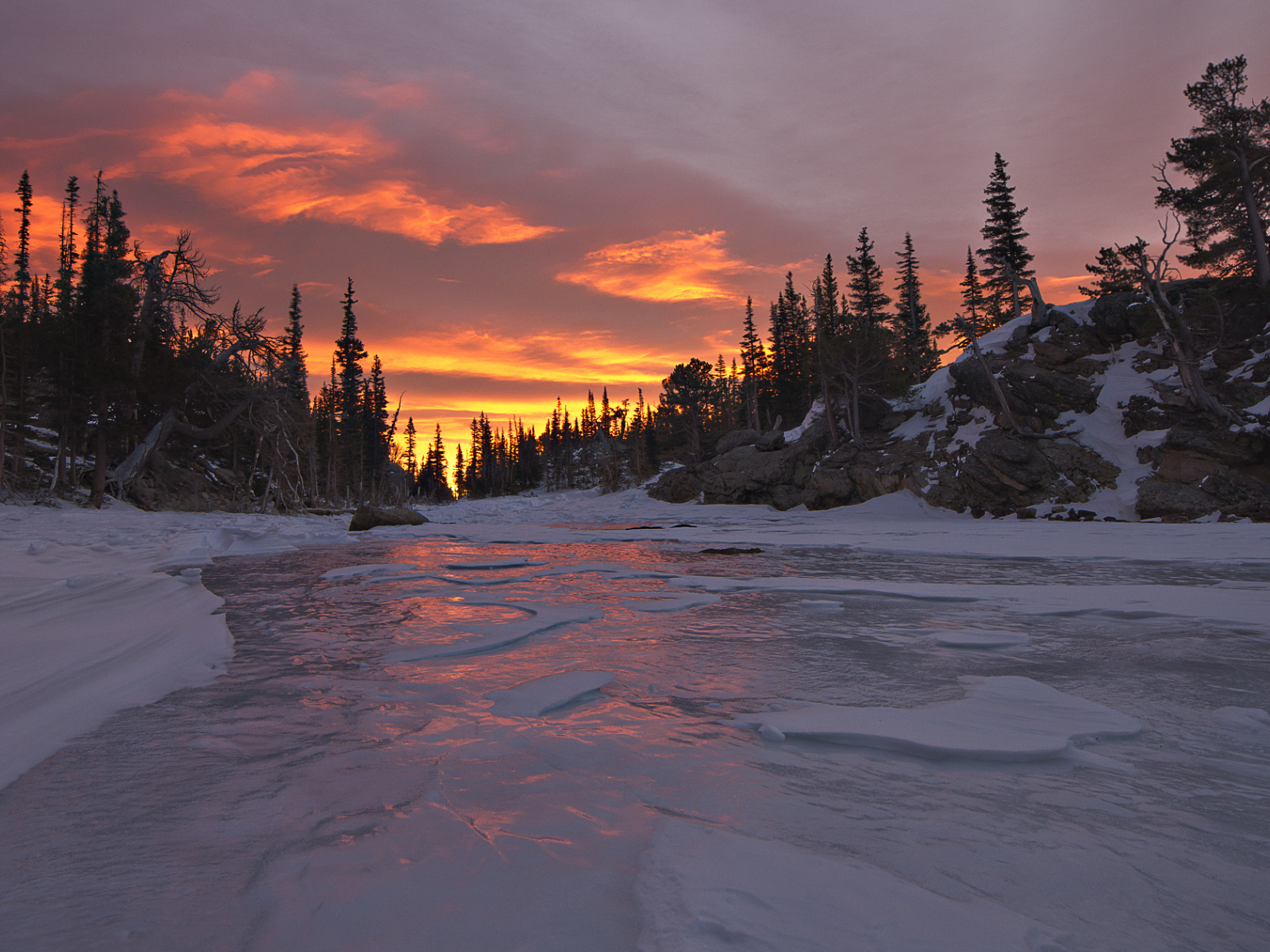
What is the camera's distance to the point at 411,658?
3.68 m

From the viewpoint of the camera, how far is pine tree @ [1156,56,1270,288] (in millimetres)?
22219

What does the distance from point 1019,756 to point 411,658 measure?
10.3 feet

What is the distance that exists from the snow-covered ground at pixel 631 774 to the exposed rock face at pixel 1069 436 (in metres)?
16.0

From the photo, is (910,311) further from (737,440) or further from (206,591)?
Answer: (206,591)

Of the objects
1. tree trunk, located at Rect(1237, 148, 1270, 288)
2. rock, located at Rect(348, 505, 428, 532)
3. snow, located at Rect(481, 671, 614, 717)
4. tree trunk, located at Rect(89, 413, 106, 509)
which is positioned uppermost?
tree trunk, located at Rect(1237, 148, 1270, 288)

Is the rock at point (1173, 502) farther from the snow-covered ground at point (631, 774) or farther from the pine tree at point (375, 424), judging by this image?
the pine tree at point (375, 424)

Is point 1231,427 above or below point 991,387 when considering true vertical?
below

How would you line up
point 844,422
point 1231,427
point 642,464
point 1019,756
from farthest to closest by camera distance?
point 642,464
point 844,422
point 1231,427
point 1019,756

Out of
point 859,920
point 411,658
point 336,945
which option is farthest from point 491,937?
point 411,658

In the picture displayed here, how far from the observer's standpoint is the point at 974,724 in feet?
8.11

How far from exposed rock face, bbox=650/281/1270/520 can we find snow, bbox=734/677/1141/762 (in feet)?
58.0

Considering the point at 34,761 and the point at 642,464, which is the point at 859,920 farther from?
the point at 642,464

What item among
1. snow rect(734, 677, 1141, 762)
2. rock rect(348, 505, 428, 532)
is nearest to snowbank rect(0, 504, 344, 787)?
snow rect(734, 677, 1141, 762)

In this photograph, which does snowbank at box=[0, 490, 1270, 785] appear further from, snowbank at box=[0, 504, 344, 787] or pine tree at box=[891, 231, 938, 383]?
pine tree at box=[891, 231, 938, 383]
